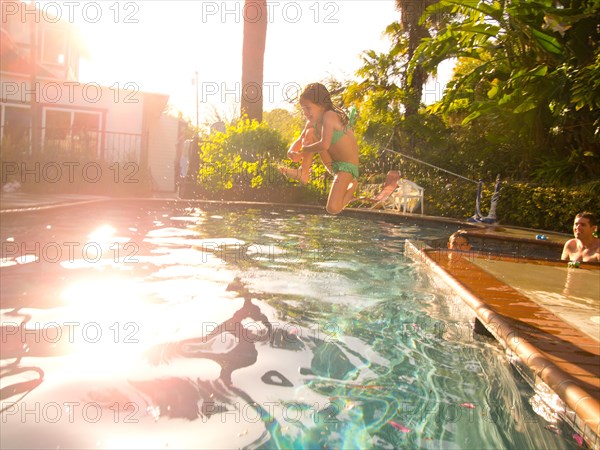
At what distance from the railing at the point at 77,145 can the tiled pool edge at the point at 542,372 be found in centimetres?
1393

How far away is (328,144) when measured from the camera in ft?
19.9

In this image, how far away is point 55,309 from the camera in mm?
5422

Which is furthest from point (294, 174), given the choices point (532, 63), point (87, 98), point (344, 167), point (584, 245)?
point (87, 98)

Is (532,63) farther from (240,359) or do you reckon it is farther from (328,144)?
(240,359)

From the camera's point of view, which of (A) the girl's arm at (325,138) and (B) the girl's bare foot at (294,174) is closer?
(A) the girl's arm at (325,138)

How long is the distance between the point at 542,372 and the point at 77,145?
58.5 ft

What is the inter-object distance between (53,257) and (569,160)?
28.4ft

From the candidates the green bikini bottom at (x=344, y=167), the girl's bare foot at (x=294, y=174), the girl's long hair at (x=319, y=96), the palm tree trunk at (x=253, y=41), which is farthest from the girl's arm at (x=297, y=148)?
the palm tree trunk at (x=253, y=41)

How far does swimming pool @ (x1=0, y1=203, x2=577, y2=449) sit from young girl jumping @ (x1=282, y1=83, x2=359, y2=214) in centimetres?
127

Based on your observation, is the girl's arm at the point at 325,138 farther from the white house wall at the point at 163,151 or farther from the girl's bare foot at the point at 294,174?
the white house wall at the point at 163,151

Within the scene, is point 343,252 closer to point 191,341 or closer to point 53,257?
point 53,257

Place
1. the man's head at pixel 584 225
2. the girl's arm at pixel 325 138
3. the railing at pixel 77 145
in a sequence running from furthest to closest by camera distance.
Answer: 1. the railing at pixel 77 145
2. the man's head at pixel 584 225
3. the girl's arm at pixel 325 138

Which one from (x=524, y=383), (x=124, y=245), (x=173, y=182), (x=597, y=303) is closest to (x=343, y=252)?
(x=124, y=245)

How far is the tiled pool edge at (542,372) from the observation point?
282 centimetres
